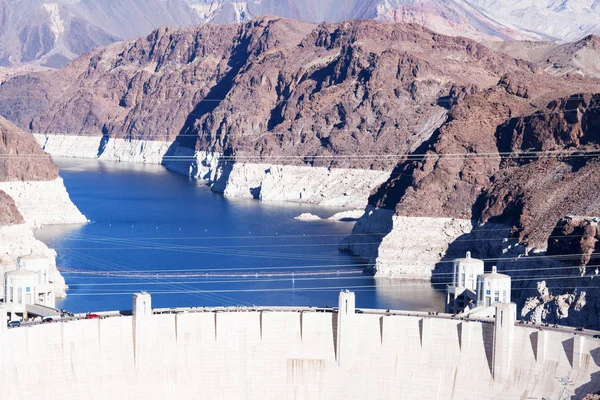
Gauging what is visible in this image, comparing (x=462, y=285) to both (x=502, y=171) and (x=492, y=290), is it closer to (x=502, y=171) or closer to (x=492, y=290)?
(x=492, y=290)

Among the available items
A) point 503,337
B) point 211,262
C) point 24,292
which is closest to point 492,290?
point 503,337

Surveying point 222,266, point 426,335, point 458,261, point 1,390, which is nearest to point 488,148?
point 222,266

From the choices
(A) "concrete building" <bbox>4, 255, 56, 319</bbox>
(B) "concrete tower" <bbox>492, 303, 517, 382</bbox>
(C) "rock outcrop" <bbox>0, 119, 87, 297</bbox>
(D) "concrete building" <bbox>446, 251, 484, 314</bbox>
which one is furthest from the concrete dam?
(C) "rock outcrop" <bbox>0, 119, 87, 297</bbox>

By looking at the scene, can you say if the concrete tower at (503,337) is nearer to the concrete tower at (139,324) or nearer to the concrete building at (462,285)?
the concrete tower at (139,324)

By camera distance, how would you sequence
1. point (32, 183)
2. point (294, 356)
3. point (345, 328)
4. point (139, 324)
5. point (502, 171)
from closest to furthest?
1. point (139, 324)
2. point (345, 328)
3. point (294, 356)
4. point (502, 171)
5. point (32, 183)

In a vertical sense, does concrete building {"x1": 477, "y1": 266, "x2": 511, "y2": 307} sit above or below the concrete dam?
above

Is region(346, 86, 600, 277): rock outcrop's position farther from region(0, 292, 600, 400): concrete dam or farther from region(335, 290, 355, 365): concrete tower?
region(335, 290, 355, 365): concrete tower
